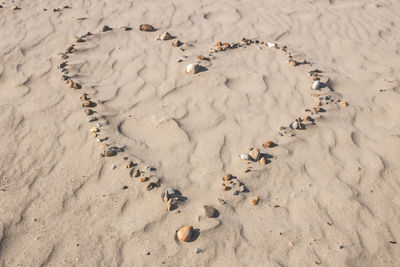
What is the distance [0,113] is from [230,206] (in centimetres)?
271

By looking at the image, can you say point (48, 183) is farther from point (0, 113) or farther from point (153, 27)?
point (153, 27)

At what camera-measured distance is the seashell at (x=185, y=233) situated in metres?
2.49

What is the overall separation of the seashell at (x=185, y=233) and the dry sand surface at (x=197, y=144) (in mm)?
58

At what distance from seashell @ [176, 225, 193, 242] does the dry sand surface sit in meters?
0.06

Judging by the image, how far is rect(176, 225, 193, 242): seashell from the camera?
249 cm

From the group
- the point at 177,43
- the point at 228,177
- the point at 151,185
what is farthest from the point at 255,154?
the point at 177,43

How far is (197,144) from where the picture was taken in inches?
132

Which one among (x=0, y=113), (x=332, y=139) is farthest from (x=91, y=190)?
(x=332, y=139)

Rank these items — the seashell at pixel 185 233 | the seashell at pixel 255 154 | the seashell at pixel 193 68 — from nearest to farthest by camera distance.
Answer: the seashell at pixel 185 233 → the seashell at pixel 255 154 → the seashell at pixel 193 68


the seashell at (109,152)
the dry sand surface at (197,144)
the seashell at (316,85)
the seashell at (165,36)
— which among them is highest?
the seashell at (165,36)

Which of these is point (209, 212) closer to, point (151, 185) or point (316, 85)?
point (151, 185)

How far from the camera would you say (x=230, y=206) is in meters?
2.77

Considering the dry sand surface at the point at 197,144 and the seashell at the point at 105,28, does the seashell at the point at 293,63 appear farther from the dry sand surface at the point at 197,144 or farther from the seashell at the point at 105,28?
the seashell at the point at 105,28

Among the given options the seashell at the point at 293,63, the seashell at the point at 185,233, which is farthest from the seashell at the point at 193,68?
the seashell at the point at 185,233
